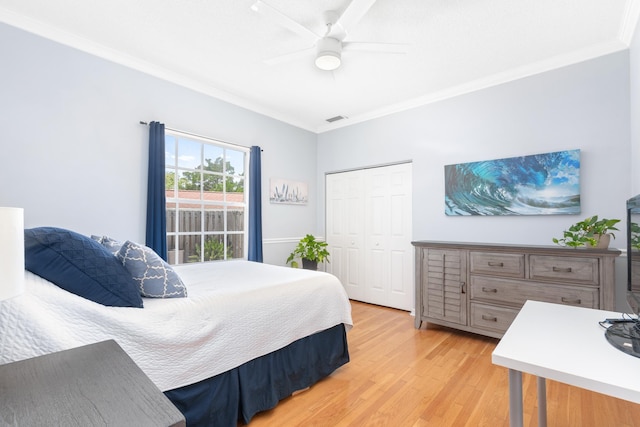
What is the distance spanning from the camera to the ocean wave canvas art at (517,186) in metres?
2.80

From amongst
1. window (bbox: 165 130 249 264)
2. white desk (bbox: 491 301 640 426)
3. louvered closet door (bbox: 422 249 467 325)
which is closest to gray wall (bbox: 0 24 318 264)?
window (bbox: 165 130 249 264)

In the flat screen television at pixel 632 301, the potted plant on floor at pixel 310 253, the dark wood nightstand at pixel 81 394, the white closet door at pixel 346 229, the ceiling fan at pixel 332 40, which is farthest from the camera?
the white closet door at pixel 346 229

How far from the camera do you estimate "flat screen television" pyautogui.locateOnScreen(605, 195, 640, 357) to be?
104 centimetres

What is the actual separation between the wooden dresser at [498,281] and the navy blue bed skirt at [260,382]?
1.36 meters

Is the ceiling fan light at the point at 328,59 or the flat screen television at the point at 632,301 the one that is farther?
the ceiling fan light at the point at 328,59

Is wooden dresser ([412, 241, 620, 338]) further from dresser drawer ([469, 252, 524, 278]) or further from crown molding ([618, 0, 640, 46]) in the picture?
crown molding ([618, 0, 640, 46])

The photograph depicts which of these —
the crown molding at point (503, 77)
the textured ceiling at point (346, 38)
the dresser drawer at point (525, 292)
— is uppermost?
the textured ceiling at point (346, 38)

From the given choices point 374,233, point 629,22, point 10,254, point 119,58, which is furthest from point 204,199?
point 629,22

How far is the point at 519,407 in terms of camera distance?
1.01 metres

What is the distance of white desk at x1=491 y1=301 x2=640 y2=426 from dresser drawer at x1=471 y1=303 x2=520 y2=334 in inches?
61.9

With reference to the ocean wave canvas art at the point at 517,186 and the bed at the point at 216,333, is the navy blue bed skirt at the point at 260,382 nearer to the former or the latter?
the bed at the point at 216,333

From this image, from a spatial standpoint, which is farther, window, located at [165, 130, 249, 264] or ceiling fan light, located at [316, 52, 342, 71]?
window, located at [165, 130, 249, 264]

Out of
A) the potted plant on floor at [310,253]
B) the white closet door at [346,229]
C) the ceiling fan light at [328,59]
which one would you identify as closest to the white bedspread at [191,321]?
the ceiling fan light at [328,59]

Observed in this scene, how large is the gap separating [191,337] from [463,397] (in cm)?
179
